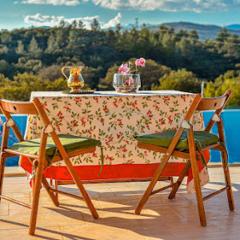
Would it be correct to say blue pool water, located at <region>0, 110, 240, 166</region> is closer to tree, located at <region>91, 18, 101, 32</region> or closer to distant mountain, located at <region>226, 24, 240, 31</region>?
tree, located at <region>91, 18, 101, 32</region>

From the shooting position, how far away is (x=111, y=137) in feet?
9.50

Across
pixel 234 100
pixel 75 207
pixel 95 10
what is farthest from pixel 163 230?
pixel 95 10

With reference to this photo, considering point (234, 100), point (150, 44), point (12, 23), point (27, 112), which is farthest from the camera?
point (150, 44)

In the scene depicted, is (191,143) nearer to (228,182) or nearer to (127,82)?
(228,182)

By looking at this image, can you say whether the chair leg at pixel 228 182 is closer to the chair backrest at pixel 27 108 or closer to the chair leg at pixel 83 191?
the chair leg at pixel 83 191

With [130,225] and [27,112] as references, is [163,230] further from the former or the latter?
[27,112]

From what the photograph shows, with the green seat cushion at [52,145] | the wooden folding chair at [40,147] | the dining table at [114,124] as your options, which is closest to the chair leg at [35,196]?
the wooden folding chair at [40,147]

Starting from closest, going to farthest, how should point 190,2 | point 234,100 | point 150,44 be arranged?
point 234,100 < point 150,44 < point 190,2

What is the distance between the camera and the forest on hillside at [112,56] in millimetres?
7922

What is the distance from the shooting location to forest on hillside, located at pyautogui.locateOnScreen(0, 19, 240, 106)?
7.92 m

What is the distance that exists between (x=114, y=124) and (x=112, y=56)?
20.8ft

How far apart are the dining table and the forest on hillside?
13.1 ft

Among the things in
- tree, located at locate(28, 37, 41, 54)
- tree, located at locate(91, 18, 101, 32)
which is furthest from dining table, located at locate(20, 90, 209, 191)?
tree, located at locate(91, 18, 101, 32)

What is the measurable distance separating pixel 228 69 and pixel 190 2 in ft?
7.84
